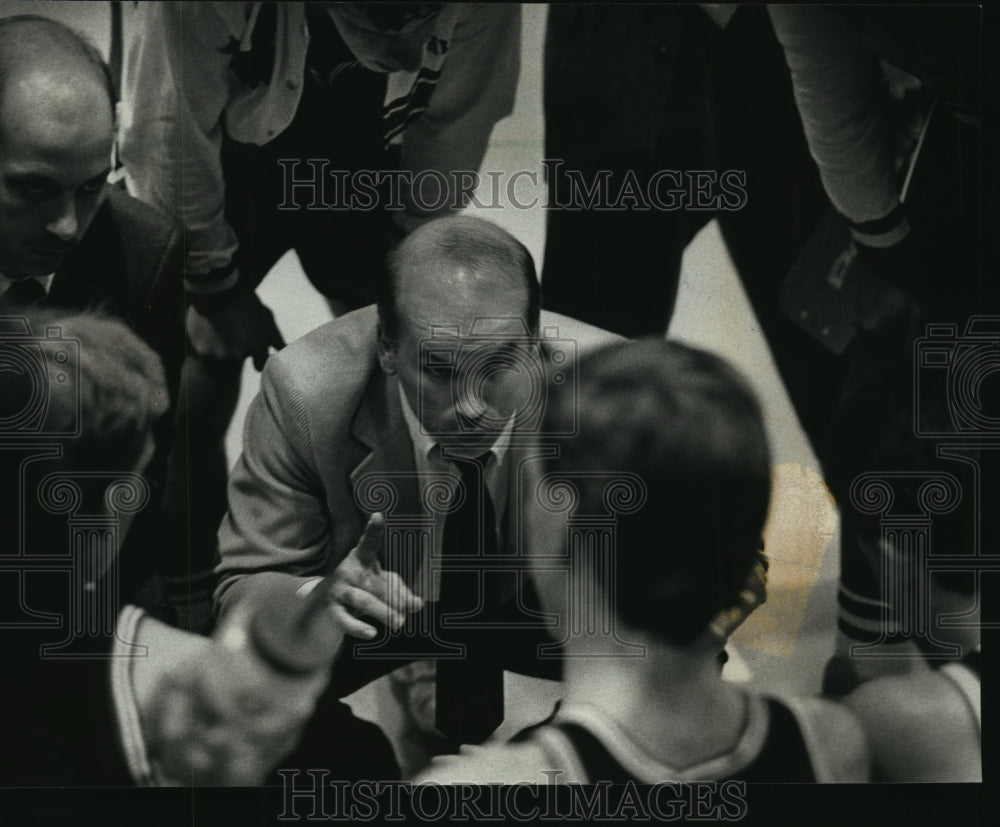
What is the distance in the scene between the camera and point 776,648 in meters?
3.99

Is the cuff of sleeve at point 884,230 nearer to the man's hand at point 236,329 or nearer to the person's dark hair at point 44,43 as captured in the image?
the man's hand at point 236,329

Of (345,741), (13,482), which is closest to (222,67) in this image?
(13,482)

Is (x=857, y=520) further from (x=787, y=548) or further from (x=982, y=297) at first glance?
(x=982, y=297)

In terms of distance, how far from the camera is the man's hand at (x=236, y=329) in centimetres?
392

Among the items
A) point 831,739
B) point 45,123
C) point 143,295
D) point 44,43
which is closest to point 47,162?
point 45,123

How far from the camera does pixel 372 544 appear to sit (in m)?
3.92

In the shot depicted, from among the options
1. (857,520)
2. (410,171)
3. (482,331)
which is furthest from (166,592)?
(857,520)

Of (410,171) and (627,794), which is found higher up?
(410,171)

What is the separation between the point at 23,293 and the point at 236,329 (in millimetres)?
689

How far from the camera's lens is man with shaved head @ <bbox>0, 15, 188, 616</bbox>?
153 inches

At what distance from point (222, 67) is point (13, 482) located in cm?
147

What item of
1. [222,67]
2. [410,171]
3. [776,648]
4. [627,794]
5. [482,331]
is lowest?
[627,794]

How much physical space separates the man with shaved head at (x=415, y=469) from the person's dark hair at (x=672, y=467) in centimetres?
17

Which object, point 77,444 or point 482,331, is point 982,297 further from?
point 77,444
